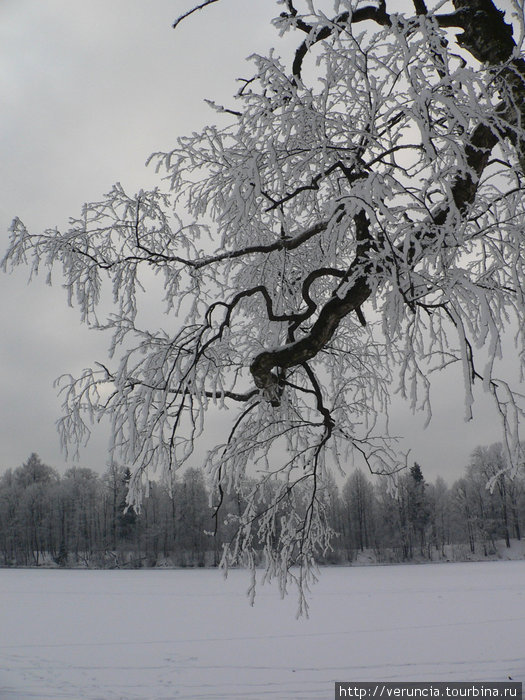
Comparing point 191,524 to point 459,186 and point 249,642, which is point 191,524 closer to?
point 249,642

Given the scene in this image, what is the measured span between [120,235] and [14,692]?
781cm

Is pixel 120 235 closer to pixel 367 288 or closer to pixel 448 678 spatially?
pixel 367 288

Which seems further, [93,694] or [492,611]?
[492,611]

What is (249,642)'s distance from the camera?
11.1 metres

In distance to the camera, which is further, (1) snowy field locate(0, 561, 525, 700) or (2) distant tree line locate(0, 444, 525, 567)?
(2) distant tree line locate(0, 444, 525, 567)

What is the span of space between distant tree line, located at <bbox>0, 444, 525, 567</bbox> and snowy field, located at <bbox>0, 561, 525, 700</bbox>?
20980 mm

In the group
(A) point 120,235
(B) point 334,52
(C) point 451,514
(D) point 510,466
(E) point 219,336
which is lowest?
(C) point 451,514

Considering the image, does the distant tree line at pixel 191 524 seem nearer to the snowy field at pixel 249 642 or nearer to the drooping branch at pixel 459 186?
the snowy field at pixel 249 642

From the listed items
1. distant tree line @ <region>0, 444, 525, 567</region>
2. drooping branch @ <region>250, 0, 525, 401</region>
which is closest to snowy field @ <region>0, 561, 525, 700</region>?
A: drooping branch @ <region>250, 0, 525, 401</region>

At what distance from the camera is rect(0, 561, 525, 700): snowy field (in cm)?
830

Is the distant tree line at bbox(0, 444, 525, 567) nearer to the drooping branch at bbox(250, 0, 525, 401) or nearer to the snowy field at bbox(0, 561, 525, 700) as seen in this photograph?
the snowy field at bbox(0, 561, 525, 700)

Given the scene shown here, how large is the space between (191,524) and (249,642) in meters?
32.8

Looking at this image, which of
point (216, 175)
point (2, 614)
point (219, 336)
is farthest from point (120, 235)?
point (2, 614)

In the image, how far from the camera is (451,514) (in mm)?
47188
